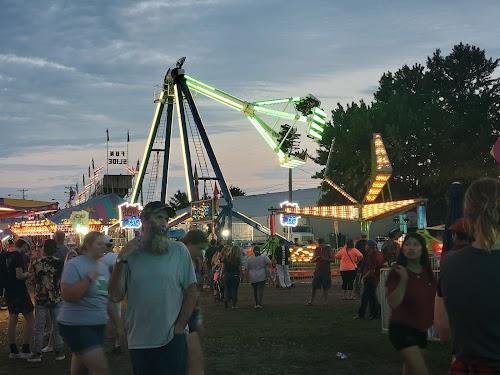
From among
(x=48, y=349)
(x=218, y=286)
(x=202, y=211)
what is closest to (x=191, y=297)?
(x=48, y=349)

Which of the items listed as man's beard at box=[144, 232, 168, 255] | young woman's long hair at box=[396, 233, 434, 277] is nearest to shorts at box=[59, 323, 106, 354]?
man's beard at box=[144, 232, 168, 255]

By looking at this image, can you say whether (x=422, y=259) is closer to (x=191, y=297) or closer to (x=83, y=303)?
(x=191, y=297)

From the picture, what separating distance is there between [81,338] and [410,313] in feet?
9.14

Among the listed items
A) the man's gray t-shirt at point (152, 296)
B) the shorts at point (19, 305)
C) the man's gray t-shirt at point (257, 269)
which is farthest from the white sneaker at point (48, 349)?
the man's gray t-shirt at point (257, 269)

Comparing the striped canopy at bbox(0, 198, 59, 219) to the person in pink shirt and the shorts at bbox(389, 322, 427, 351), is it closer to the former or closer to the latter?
the person in pink shirt

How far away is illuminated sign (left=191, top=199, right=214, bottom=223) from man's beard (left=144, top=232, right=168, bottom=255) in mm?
30731

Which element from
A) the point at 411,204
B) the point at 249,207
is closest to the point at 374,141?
the point at 411,204

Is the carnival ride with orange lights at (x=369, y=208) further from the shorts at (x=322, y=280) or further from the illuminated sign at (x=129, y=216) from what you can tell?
the illuminated sign at (x=129, y=216)

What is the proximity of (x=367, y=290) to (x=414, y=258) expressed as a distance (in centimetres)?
827

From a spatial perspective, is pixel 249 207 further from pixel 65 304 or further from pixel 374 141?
pixel 65 304

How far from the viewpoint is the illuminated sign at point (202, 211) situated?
117 ft

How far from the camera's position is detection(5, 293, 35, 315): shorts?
10.3m

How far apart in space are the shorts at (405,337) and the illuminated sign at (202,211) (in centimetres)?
2953

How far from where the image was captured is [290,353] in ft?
33.1
